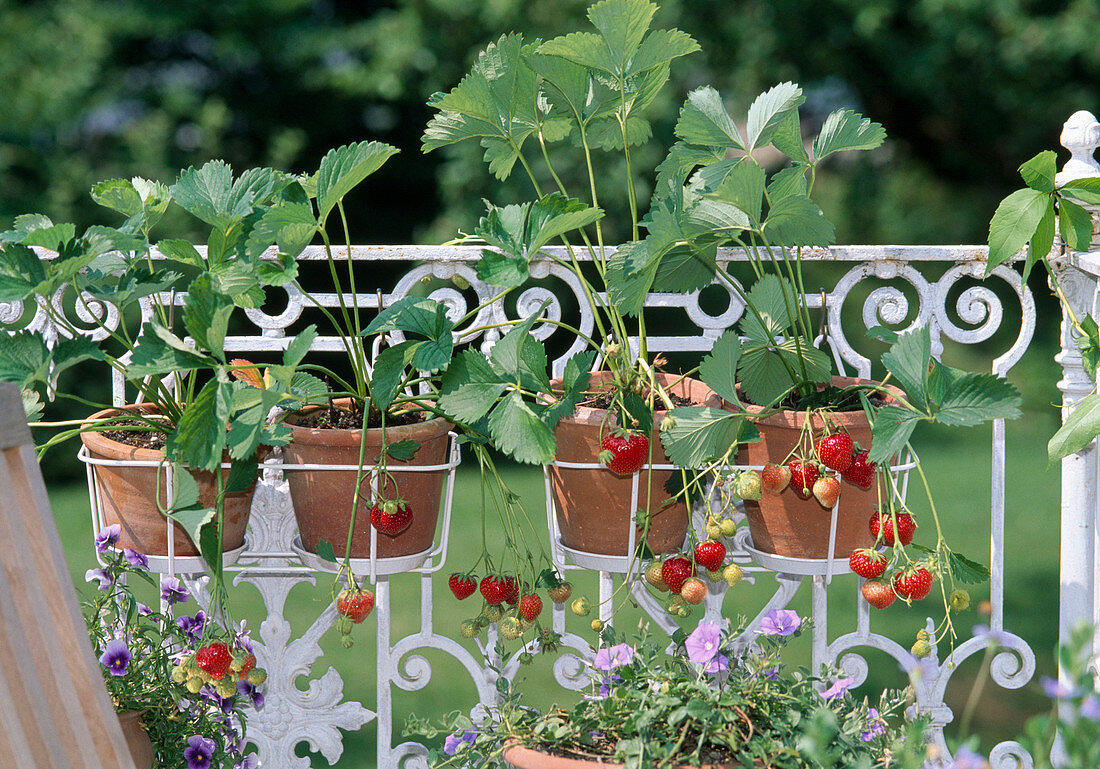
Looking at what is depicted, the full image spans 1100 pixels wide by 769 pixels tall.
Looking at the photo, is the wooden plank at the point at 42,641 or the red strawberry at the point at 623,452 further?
the red strawberry at the point at 623,452

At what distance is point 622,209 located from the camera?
4.64 metres

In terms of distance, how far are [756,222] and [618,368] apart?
319 mm

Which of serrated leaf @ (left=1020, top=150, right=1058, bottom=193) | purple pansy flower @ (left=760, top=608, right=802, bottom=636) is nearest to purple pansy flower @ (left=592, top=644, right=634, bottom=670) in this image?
purple pansy flower @ (left=760, top=608, right=802, bottom=636)

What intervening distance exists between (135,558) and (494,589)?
0.47 metres

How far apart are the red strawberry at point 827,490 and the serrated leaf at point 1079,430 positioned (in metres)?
0.26

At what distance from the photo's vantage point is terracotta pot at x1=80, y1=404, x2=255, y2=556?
1.33 m

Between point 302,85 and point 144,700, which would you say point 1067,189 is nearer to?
point 144,700

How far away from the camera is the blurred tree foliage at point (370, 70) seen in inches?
189

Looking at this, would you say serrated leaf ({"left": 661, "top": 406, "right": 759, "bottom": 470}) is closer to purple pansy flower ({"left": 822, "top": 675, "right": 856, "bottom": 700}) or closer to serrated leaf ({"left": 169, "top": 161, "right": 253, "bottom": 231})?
purple pansy flower ({"left": 822, "top": 675, "right": 856, "bottom": 700})

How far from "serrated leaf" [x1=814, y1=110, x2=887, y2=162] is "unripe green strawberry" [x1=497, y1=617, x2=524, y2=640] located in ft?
2.24

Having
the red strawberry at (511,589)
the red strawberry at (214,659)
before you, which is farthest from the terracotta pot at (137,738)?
the red strawberry at (511,589)

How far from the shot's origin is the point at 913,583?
121 cm

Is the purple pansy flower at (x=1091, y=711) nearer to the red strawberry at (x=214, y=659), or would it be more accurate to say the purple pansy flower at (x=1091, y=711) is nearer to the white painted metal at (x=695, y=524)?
the white painted metal at (x=695, y=524)

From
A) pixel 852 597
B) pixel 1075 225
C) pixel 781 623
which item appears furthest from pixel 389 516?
pixel 852 597
